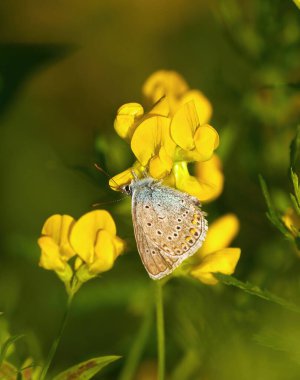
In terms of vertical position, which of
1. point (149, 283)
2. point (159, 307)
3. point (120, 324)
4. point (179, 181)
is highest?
point (179, 181)

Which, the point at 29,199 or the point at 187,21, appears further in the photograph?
the point at 187,21

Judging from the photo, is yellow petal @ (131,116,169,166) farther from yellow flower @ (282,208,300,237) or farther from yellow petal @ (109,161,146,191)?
yellow flower @ (282,208,300,237)

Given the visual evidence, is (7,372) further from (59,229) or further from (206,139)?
(206,139)

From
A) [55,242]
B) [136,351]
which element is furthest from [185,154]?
[136,351]

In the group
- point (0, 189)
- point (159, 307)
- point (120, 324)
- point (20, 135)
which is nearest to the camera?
point (159, 307)

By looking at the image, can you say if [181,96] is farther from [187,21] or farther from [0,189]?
[187,21]

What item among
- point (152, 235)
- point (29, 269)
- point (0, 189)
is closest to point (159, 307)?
point (152, 235)

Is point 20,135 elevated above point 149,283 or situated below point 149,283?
above
